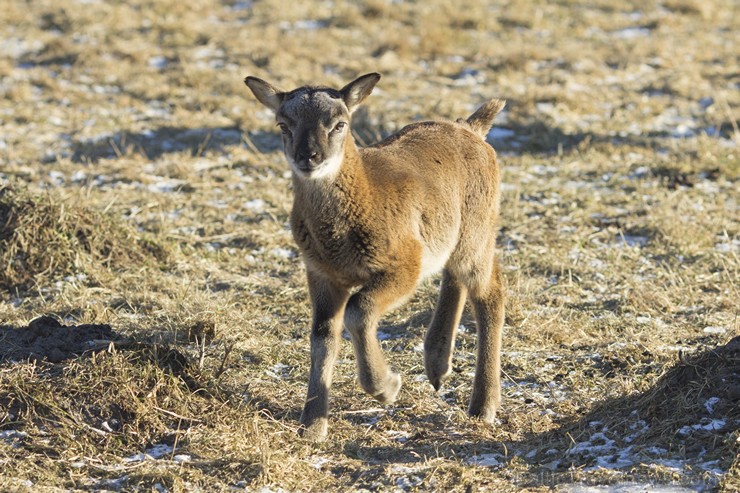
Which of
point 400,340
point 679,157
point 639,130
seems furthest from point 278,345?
point 639,130

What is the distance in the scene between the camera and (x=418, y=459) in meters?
5.79

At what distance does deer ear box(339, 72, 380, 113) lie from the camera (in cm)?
647

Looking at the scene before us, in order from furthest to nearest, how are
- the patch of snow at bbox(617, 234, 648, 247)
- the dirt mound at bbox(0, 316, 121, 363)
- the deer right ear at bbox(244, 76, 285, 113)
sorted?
the patch of snow at bbox(617, 234, 648, 247) < the deer right ear at bbox(244, 76, 285, 113) < the dirt mound at bbox(0, 316, 121, 363)

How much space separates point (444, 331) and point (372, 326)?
4.38 feet

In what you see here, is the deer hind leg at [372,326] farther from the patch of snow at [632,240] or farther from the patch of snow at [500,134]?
the patch of snow at [500,134]

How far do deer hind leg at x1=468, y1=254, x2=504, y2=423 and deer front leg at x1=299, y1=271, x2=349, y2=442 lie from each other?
3.55ft

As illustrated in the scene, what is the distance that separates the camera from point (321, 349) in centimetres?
619

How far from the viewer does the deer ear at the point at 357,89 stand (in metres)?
6.47

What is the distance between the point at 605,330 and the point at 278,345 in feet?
8.52

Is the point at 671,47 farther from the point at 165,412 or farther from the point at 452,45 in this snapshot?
the point at 165,412

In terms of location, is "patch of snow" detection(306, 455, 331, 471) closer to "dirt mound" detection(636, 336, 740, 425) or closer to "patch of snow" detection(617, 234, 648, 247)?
"dirt mound" detection(636, 336, 740, 425)

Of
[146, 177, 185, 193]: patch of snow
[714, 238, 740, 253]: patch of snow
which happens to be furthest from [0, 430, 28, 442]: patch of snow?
[714, 238, 740, 253]: patch of snow

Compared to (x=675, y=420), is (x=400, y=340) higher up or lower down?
lower down

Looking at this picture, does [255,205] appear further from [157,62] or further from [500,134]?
[157,62]
